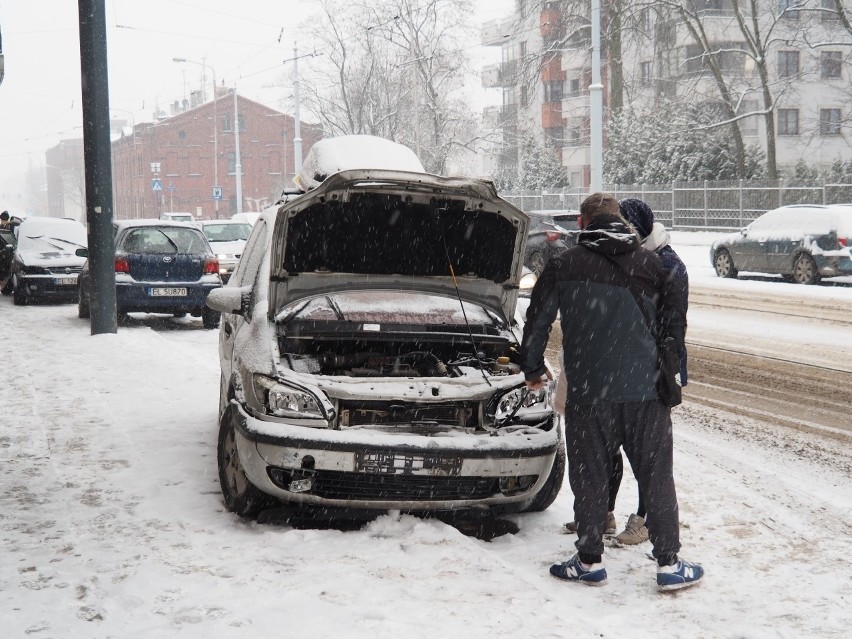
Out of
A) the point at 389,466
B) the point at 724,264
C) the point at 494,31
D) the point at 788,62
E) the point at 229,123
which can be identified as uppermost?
the point at 494,31

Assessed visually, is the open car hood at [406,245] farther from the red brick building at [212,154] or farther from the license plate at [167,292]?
the red brick building at [212,154]

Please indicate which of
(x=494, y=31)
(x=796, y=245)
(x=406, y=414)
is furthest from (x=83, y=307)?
(x=494, y=31)

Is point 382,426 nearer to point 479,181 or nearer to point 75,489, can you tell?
point 479,181

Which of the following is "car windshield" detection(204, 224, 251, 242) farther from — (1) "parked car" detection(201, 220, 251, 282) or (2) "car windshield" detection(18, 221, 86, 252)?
(2) "car windshield" detection(18, 221, 86, 252)

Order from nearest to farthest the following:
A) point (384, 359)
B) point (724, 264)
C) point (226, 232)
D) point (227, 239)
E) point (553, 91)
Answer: point (384, 359) < point (724, 264) < point (227, 239) < point (226, 232) < point (553, 91)

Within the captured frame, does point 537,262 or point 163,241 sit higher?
point 163,241

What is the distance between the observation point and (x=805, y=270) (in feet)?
67.2

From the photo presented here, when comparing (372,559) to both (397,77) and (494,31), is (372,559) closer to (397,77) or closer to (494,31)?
(397,77)

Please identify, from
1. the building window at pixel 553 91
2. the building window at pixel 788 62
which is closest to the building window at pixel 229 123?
the building window at pixel 553 91

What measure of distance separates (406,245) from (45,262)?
45.4ft

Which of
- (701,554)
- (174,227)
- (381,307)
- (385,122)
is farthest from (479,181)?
(385,122)

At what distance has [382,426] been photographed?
519 cm

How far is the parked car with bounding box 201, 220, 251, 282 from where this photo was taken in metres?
22.5

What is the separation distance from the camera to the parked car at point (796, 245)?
19.8m
